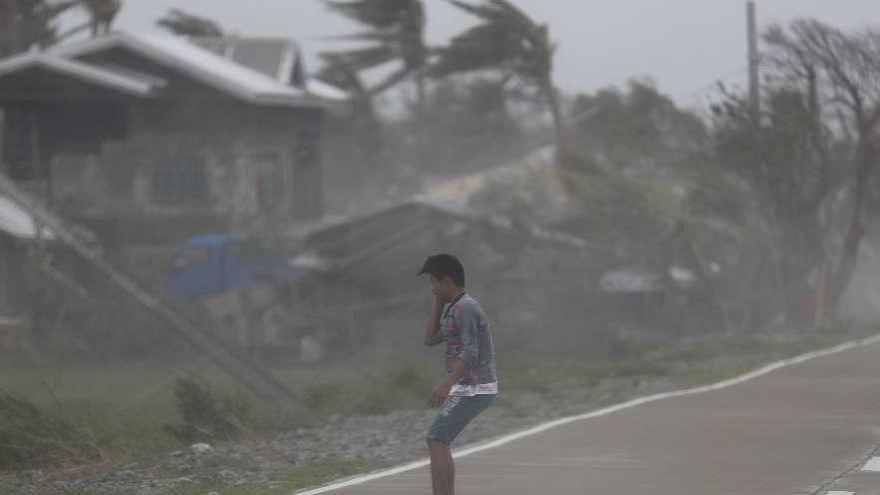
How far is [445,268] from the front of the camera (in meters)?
10.8

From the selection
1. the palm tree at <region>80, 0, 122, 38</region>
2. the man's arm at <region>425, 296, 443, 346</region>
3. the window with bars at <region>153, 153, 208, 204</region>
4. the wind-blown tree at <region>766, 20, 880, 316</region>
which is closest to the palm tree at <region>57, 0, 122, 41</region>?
the palm tree at <region>80, 0, 122, 38</region>

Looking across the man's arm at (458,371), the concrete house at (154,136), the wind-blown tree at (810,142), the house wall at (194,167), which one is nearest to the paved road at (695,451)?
the man's arm at (458,371)

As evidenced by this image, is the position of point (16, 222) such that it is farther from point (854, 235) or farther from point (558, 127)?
point (854, 235)

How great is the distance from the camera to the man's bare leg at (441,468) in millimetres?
10820

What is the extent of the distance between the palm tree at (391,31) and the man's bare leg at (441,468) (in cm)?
4331

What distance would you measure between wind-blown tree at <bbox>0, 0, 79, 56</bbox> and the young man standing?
39.8m

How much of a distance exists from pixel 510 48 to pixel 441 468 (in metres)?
39.3

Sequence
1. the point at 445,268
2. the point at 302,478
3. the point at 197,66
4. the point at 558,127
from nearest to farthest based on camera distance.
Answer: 1. the point at 445,268
2. the point at 302,478
3. the point at 197,66
4. the point at 558,127

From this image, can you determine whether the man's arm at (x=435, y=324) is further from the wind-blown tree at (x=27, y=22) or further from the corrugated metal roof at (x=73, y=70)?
the wind-blown tree at (x=27, y=22)

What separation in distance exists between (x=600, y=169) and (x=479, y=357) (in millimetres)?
28895

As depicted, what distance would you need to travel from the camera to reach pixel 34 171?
40.5 m

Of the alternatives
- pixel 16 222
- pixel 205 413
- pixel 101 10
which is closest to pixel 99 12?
pixel 101 10

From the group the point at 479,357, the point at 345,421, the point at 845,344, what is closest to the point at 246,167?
the point at 845,344

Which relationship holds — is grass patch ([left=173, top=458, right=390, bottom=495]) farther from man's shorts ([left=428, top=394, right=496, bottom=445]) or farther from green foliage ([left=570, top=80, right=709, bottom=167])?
green foliage ([left=570, top=80, right=709, bottom=167])
